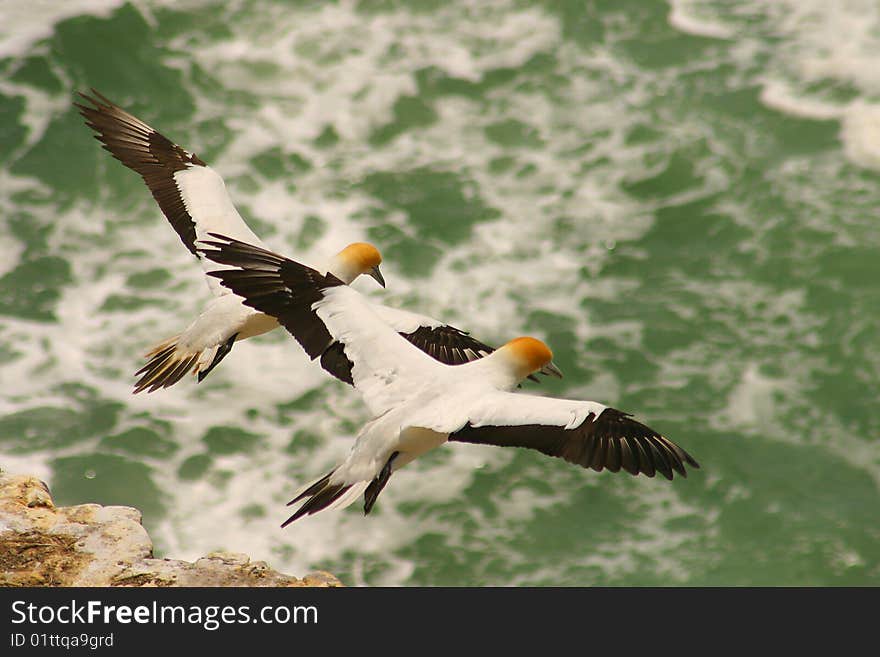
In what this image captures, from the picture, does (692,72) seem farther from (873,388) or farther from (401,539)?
(401,539)

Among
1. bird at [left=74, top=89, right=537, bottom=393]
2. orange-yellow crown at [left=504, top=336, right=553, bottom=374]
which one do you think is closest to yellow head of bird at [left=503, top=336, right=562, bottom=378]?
orange-yellow crown at [left=504, top=336, right=553, bottom=374]

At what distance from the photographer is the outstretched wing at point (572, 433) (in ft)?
24.3

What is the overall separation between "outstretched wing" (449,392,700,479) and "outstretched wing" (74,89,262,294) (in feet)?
8.21

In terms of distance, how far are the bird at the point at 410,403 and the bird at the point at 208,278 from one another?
24cm

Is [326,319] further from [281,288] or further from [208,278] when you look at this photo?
[208,278]

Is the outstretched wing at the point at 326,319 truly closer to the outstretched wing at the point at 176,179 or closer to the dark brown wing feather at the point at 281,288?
the dark brown wing feather at the point at 281,288

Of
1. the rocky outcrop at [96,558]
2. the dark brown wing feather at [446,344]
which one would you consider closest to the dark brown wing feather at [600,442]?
the rocky outcrop at [96,558]

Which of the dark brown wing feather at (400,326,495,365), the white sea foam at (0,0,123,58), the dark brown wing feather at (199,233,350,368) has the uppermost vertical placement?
the white sea foam at (0,0,123,58)

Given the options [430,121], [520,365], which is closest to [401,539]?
[520,365]

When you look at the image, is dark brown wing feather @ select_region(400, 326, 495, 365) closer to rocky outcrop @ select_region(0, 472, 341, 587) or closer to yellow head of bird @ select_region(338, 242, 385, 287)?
yellow head of bird @ select_region(338, 242, 385, 287)

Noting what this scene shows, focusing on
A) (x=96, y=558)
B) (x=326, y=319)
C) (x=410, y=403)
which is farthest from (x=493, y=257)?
(x=96, y=558)

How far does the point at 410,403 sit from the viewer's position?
24.9 feet

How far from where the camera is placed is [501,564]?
11016 millimetres

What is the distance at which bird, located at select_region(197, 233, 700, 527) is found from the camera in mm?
7391
